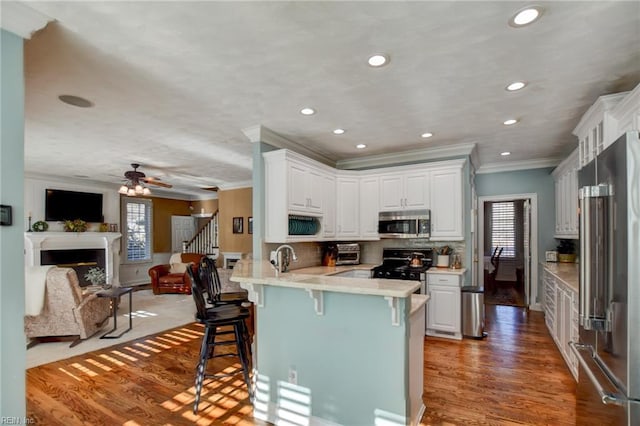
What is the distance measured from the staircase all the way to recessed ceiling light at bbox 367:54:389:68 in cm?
800

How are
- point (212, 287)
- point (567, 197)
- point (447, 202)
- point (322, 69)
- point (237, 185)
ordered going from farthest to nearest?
1. point (237, 185)
2. point (567, 197)
3. point (447, 202)
4. point (212, 287)
5. point (322, 69)

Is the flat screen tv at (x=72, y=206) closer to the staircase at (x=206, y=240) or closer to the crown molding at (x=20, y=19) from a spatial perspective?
the staircase at (x=206, y=240)

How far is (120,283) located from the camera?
8.62 meters

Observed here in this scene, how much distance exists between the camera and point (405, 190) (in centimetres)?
496

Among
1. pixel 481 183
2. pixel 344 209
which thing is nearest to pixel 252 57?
pixel 344 209

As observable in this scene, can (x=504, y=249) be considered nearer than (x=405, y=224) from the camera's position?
No

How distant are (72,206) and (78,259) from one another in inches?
50.2

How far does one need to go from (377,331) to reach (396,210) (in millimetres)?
3020

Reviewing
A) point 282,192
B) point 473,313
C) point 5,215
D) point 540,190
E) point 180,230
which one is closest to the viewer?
point 5,215

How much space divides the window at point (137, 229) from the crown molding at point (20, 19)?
26.1 ft

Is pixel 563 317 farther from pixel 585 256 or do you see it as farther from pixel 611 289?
pixel 611 289

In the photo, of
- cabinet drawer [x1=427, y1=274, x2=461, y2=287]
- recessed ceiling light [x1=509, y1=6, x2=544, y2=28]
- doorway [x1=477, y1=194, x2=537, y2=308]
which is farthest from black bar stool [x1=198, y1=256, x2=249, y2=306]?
doorway [x1=477, y1=194, x2=537, y2=308]

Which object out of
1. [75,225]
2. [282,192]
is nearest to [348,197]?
[282,192]

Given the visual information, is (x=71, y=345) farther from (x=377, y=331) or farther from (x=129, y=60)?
(x=377, y=331)
